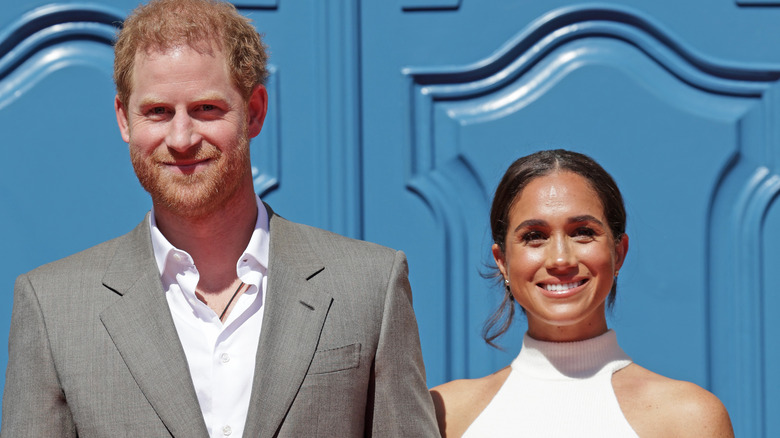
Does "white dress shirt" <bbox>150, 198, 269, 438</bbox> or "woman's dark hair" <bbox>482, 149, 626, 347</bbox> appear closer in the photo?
"white dress shirt" <bbox>150, 198, 269, 438</bbox>

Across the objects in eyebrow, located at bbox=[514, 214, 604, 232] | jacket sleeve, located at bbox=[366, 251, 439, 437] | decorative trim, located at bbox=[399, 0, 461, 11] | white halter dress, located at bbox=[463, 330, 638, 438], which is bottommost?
white halter dress, located at bbox=[463, 330, 638, 438]

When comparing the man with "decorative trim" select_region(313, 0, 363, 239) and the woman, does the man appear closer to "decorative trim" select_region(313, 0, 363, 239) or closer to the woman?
the woman

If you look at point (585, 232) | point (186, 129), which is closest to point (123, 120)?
point (186, 129)

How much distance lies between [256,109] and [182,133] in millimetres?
193

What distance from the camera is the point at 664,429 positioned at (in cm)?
194

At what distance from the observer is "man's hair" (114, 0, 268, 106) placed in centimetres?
182

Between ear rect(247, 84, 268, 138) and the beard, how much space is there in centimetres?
9

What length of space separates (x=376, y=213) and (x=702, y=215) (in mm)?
771

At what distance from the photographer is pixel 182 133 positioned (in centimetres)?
177

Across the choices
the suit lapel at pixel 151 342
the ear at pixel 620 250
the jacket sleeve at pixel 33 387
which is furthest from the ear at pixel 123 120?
the ear at pixel 620 250

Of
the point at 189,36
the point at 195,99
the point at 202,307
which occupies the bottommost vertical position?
the point at 202,307

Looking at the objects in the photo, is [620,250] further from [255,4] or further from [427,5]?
[255,4]

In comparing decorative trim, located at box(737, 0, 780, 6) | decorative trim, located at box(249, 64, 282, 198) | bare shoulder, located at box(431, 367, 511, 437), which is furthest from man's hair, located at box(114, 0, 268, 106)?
decorative trim, located at box(737, 0, 780, 6)

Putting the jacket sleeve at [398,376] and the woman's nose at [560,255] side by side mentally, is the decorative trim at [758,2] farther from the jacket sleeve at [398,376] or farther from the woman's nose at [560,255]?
the jacket sleeve at [398,376]
